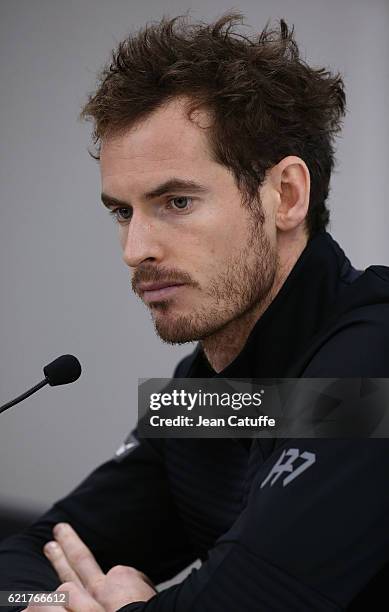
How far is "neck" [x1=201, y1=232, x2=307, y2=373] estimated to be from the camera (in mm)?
1324

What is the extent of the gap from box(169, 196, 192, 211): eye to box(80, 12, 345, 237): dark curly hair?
8 cm

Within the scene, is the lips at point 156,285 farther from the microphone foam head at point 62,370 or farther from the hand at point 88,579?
the hand at point 88,579

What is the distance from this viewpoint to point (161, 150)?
4.03ft

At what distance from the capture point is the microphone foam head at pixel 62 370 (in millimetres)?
1190

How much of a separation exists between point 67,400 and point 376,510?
2.14 m

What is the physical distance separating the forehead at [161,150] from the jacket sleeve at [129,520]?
0.50 meters

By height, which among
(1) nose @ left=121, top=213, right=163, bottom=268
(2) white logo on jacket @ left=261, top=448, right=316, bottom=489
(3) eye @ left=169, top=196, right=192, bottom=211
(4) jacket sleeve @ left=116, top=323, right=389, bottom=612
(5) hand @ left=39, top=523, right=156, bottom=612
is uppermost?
(3) eye @ left=169, top=196, right=192, bottom=211

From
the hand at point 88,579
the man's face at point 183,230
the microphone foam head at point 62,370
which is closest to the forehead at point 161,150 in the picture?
the man's face at point 183,230

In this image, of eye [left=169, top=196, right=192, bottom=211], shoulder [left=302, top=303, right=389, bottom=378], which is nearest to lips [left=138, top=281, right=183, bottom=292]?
eye [left=169, top=196, right=192, bottom=211]

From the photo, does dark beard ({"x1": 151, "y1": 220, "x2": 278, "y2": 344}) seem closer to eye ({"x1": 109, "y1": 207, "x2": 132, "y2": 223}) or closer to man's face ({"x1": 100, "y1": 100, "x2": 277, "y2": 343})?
man's face ({"x1": 100, "y1": 100, "x2": 277, "y2": 343})

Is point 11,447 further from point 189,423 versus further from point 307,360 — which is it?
point 307,360

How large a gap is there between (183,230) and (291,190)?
0.20 metres

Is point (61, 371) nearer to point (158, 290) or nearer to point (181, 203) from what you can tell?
point (158, 290)

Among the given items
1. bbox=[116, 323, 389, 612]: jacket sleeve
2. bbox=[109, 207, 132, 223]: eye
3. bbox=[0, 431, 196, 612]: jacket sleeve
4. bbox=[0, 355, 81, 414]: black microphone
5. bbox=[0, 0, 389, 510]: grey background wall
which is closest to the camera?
bbox=[116, 323, 389, 612]: jacket sleeve
